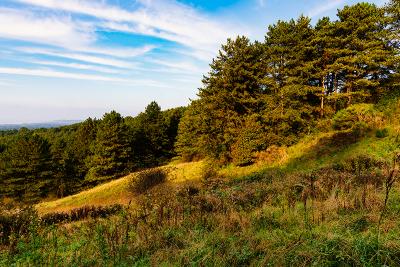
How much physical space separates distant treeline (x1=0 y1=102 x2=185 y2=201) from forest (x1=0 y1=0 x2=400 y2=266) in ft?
0.69

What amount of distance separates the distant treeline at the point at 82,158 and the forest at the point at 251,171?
21 centimetres

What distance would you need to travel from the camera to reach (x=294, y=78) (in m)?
26.6

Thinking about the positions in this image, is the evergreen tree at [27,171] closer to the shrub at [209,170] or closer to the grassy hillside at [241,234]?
the shrub at [209,170]

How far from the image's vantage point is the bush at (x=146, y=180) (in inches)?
1082

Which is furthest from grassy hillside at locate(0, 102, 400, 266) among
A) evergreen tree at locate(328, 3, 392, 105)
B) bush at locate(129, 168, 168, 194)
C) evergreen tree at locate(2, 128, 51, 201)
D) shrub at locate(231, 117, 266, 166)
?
evergreen tree at locate(2, 128, 51, 201)

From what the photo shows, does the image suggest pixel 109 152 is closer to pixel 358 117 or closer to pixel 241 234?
pixel 358 117

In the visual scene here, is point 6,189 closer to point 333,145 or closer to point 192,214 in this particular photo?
point 333,145

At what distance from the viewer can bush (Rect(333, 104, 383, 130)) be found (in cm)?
2162

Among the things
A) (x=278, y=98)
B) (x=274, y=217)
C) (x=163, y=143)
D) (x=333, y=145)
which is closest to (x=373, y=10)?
(x=278, y=98)

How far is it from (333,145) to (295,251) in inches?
771

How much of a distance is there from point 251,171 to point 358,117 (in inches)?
342

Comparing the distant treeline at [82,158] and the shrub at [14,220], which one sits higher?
the shrub at [14,220]

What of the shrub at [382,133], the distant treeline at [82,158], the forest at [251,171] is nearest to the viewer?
the forest at [251,171]

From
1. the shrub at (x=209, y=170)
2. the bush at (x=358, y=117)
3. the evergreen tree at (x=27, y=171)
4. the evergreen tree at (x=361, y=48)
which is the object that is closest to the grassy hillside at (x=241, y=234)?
the bush at (x=358, y=117)
